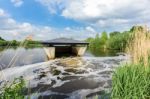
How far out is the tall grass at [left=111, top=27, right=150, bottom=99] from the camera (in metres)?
4.95

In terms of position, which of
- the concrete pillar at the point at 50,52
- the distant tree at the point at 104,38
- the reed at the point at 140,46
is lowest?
the concrete pillar at the point at 50,52

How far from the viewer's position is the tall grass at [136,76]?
195 inches

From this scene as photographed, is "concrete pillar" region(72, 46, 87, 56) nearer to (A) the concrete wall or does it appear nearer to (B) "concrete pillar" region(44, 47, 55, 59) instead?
(A) the concrete wall

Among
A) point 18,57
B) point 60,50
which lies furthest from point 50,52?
point 18,57

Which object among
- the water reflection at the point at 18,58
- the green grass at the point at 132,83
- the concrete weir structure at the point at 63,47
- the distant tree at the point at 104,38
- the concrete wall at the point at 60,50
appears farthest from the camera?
the distant tree at the point at 104,38

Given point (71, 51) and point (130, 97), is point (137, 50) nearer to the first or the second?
point (130, 97)

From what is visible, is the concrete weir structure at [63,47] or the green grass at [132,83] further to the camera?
the concrete weir structure at [63,47]

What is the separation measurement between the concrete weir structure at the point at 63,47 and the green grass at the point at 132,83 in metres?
19.3

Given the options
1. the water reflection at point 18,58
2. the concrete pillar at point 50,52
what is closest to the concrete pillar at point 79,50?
the concrete pillar at point 50,52

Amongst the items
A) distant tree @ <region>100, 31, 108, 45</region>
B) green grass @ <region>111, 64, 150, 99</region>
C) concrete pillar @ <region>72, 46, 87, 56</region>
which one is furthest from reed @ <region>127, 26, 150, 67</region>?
distant tree @ <region>100, 31, 108, 45</region>

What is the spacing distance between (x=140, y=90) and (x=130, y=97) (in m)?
0.23

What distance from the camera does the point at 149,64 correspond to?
5.74 metres

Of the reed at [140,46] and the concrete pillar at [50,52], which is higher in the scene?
the reed at [140,46]

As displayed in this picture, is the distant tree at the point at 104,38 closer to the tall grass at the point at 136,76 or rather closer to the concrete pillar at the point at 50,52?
the concrete pillar at the point at 50,52
